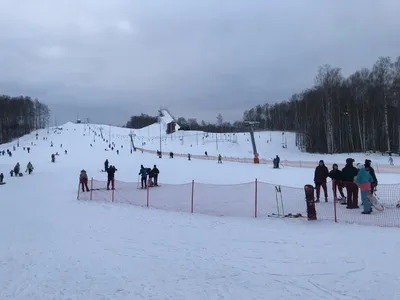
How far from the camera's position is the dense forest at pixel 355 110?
50.1 metres

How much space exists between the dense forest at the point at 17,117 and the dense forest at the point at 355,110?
256ft

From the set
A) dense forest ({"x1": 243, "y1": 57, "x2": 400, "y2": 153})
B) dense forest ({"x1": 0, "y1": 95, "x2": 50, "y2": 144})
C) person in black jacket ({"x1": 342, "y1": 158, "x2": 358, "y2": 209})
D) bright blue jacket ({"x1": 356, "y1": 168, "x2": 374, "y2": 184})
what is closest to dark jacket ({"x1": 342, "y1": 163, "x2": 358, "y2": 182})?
person in black jacket ({"x1": 342, "y1": 158, "x2": 358, "y2": 209})

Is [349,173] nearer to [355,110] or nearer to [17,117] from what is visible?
[355,110]

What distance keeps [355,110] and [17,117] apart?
98.9 meters

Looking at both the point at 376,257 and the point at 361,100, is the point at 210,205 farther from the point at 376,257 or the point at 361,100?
the point at 361,100

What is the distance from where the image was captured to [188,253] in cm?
769

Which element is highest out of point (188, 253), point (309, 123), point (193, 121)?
point (193, 121)

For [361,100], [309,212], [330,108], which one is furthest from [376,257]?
[361,100]

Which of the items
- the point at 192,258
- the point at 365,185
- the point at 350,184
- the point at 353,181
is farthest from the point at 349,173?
the point at 192,258

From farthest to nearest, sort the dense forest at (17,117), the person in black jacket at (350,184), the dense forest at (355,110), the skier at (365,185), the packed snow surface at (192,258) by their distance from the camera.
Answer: the dense forest at (17,117)
the dense forest at (355,110)
the person in black jacket at (350,184)
the skier at (365,185)
the packed snow surface at (192,258)

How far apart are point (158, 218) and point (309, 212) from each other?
4.93m

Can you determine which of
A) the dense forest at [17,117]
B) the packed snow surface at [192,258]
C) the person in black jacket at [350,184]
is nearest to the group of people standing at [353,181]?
the person in black jacket at [350,184]

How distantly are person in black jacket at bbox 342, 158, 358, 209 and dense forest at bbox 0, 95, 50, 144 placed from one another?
97.8 m

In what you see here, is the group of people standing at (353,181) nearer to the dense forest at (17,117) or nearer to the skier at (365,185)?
the skier at (365,185)
